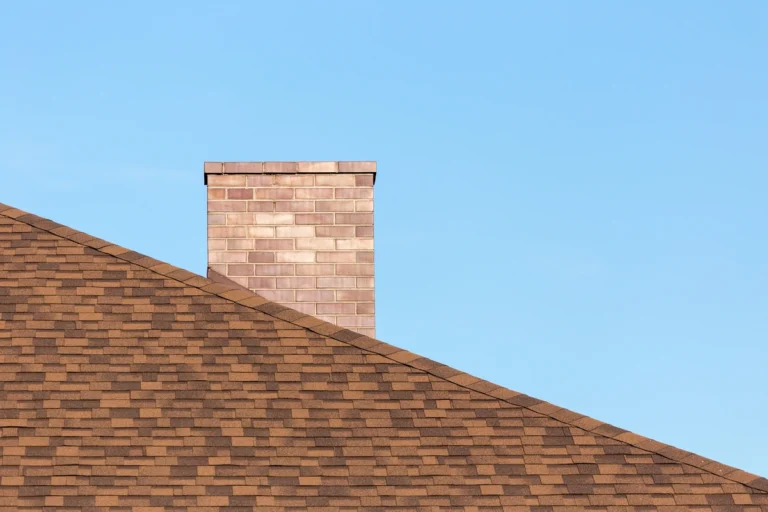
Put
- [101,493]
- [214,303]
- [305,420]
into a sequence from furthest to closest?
[214,303] < [305,420] < [101,493]

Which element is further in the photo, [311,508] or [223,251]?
[223,251]

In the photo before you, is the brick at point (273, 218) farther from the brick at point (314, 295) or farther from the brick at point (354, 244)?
the brick at point (314, 295)

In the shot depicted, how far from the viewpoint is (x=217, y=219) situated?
1636cm

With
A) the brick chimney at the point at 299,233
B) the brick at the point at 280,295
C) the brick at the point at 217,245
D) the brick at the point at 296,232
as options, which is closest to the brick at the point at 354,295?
the brick chimney at the point at 299,233

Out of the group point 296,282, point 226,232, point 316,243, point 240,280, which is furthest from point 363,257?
point 226,232

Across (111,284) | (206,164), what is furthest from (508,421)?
(206,164)

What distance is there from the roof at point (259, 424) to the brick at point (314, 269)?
1.74 metres

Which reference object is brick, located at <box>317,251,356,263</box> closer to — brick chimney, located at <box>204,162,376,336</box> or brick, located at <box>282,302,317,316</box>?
brick chimney, located at <box>204,162,376,336</box>

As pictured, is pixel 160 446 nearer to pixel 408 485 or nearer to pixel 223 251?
pixel 408 485

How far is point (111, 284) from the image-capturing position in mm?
14391

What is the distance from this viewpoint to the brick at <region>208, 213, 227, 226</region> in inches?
643

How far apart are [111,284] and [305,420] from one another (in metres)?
2.63

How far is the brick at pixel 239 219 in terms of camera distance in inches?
643

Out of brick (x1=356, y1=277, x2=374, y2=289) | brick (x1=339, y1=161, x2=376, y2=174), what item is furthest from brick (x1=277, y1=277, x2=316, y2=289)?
brick (x1=339, y1=161, x2=376, y2=174)
